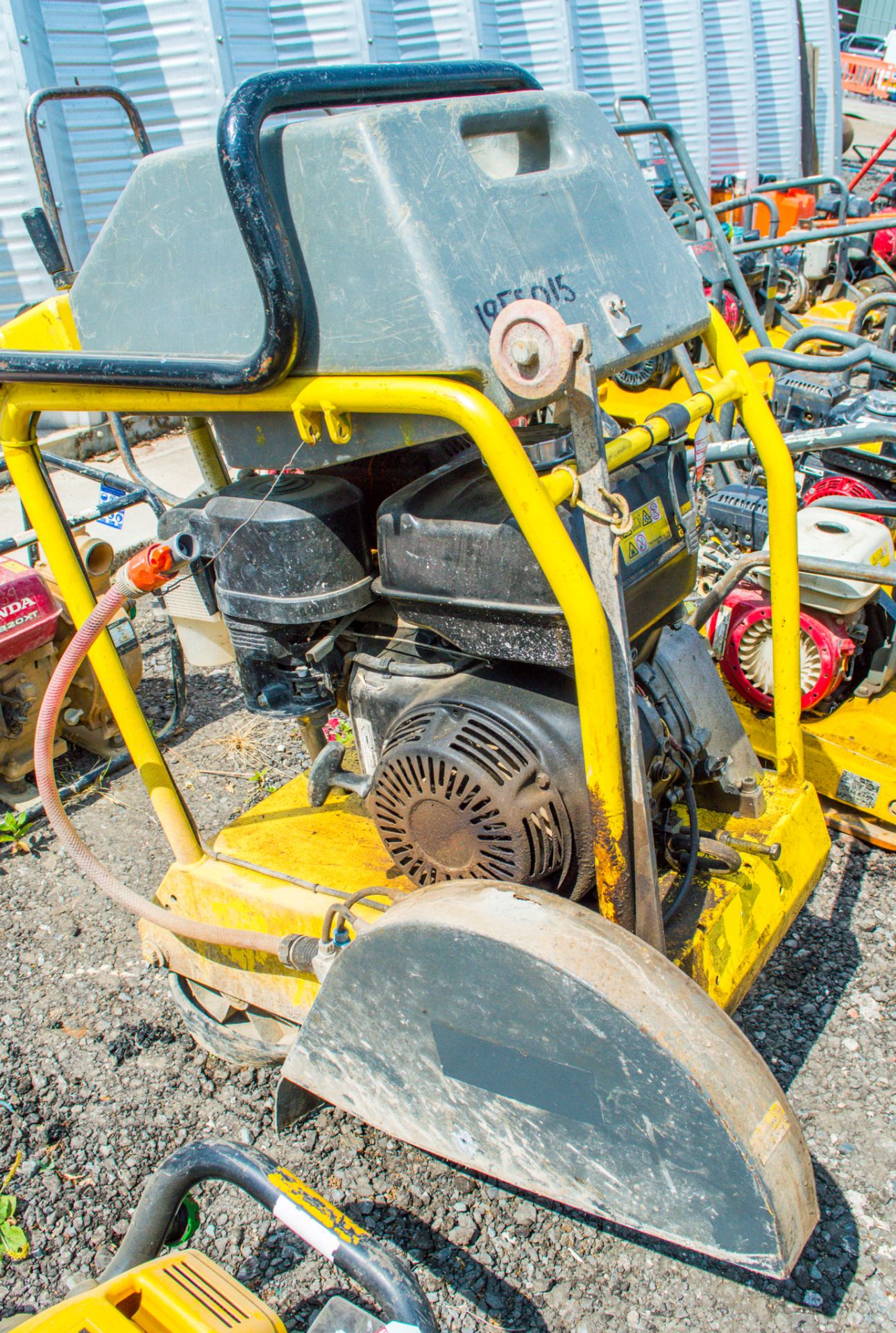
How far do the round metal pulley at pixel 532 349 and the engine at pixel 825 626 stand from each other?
5.44ft

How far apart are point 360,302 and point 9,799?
8.71ft

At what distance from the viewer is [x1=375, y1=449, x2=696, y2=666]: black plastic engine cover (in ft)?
5.35

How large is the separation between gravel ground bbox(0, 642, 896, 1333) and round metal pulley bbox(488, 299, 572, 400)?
1.58 metres

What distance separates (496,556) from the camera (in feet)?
5.35

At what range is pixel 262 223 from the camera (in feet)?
4.76

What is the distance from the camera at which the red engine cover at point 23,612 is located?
3.27m

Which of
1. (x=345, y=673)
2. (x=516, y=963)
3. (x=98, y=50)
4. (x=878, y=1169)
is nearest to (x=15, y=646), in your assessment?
(x=345, y=673)

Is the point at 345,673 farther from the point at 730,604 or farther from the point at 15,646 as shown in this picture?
the point at 15,646

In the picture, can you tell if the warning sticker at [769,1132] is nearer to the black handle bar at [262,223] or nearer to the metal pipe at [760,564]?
the black handle bar at [262,223]

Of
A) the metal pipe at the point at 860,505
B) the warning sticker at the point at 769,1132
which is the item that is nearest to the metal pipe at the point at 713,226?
the metal pipe at the point at 860,505

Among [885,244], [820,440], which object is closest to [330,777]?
[820,440]

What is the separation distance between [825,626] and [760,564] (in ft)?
1.00

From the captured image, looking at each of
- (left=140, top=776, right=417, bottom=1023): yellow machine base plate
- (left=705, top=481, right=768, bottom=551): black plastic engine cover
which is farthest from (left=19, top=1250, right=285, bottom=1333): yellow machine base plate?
(left=705, top=481, right=768, bottom=551): black plastic engine cover

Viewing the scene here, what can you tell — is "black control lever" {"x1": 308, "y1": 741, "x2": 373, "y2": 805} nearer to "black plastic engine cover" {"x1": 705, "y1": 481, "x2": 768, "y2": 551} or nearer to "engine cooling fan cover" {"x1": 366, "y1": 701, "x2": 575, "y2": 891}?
"engine cooling fan cover" {"x1": 366, "y1": 701, "x2": 575, "y2": 891}
